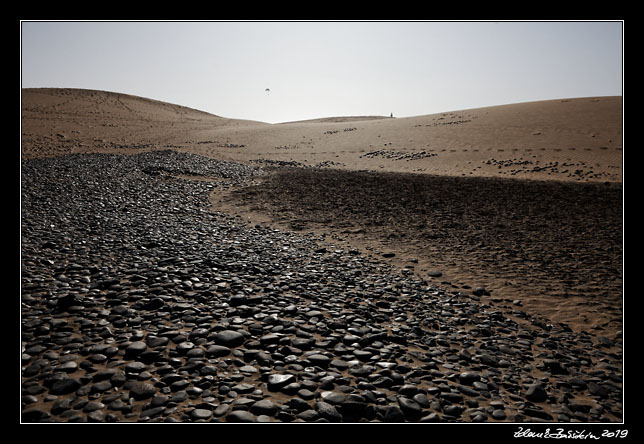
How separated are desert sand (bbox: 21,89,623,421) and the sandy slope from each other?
0.57ft

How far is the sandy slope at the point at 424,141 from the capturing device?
1014 inches

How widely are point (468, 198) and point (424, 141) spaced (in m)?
22.8

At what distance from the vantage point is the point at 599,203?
14.1 metres

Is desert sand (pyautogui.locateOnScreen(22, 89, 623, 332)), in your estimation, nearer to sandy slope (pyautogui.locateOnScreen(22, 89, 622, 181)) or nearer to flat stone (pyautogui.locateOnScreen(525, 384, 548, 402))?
sandy slope (pyautogui.locateOnScreen(22, 89, 622, 181))

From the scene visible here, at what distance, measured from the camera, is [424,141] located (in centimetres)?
3638

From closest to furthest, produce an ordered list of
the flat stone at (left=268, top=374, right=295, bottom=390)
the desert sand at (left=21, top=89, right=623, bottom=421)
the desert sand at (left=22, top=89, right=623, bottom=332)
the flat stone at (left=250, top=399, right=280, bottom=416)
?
the flat stone at (left=250, top=399, right=280, bottom=416)
the flat stone at (left=268, top=374, right=295, bottom=390)
the desert sand at (left=21, top=89, right=623, bottom=421)
the desert sand at (left=22, top=89, right=623, bottom=332)

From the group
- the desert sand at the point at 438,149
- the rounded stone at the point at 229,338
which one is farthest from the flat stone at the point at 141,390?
the desert sand at the point at 438,149

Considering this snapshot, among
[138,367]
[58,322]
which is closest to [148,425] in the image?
[138,367]

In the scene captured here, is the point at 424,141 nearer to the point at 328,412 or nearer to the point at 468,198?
the point at 468,198

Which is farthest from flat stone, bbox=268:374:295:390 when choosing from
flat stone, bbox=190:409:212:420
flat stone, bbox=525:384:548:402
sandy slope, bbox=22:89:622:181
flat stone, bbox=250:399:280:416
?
sandy slope, bbox=22:89:622:181

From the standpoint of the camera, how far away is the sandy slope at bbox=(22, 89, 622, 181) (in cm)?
2577

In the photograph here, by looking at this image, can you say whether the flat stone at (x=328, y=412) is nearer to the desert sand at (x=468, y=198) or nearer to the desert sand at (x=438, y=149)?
the desert sand at (x=468, y=198)

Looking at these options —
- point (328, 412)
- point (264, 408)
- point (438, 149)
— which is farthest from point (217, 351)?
point (438, 149)

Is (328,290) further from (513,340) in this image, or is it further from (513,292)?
(513,292)
